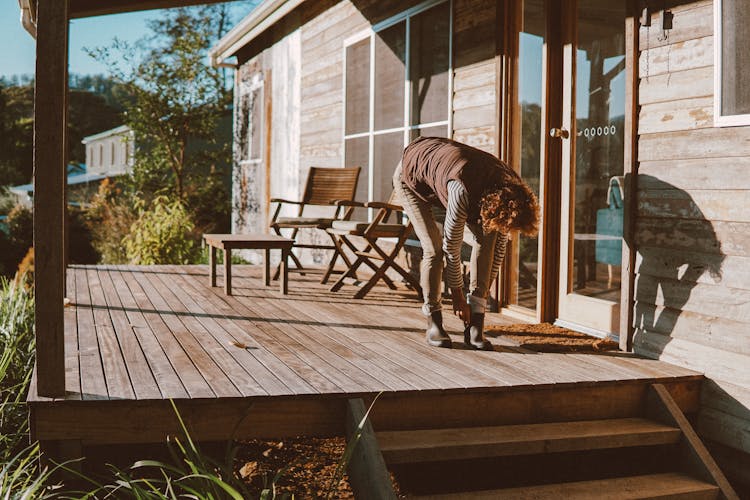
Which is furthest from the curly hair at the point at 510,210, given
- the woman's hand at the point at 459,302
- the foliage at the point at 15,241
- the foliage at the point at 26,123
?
the foliage at the point at 26,123

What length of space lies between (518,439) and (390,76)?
4.23 m

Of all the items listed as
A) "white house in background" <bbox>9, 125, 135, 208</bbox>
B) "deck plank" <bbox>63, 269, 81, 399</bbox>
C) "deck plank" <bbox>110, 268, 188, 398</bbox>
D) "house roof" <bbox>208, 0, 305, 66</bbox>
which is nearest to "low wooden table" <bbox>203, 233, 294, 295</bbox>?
"deck plank" <bbox>110, 268, 188, 398</bbox>

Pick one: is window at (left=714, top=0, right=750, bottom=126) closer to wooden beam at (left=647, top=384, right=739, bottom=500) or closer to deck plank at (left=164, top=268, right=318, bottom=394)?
wooden beam at (left=647, top=384, right=739, bottom=500)

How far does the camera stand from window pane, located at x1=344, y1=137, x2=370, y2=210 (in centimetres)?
697

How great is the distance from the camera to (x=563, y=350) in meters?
3.78

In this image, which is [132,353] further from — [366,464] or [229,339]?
[366,464]

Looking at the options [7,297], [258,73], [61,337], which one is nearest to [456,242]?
[61,337]

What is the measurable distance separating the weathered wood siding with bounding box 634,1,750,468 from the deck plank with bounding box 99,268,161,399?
2.19 meters

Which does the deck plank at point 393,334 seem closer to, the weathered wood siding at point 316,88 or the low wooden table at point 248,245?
the low wooden table at point 248,245

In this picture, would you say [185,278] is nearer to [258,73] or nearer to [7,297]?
[7,297]

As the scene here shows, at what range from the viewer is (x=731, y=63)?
3119mm

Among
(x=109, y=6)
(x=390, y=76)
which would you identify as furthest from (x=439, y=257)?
(x=109, y=6)

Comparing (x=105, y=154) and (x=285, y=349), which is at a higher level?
(x=105, y=154)

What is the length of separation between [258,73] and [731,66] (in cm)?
803
